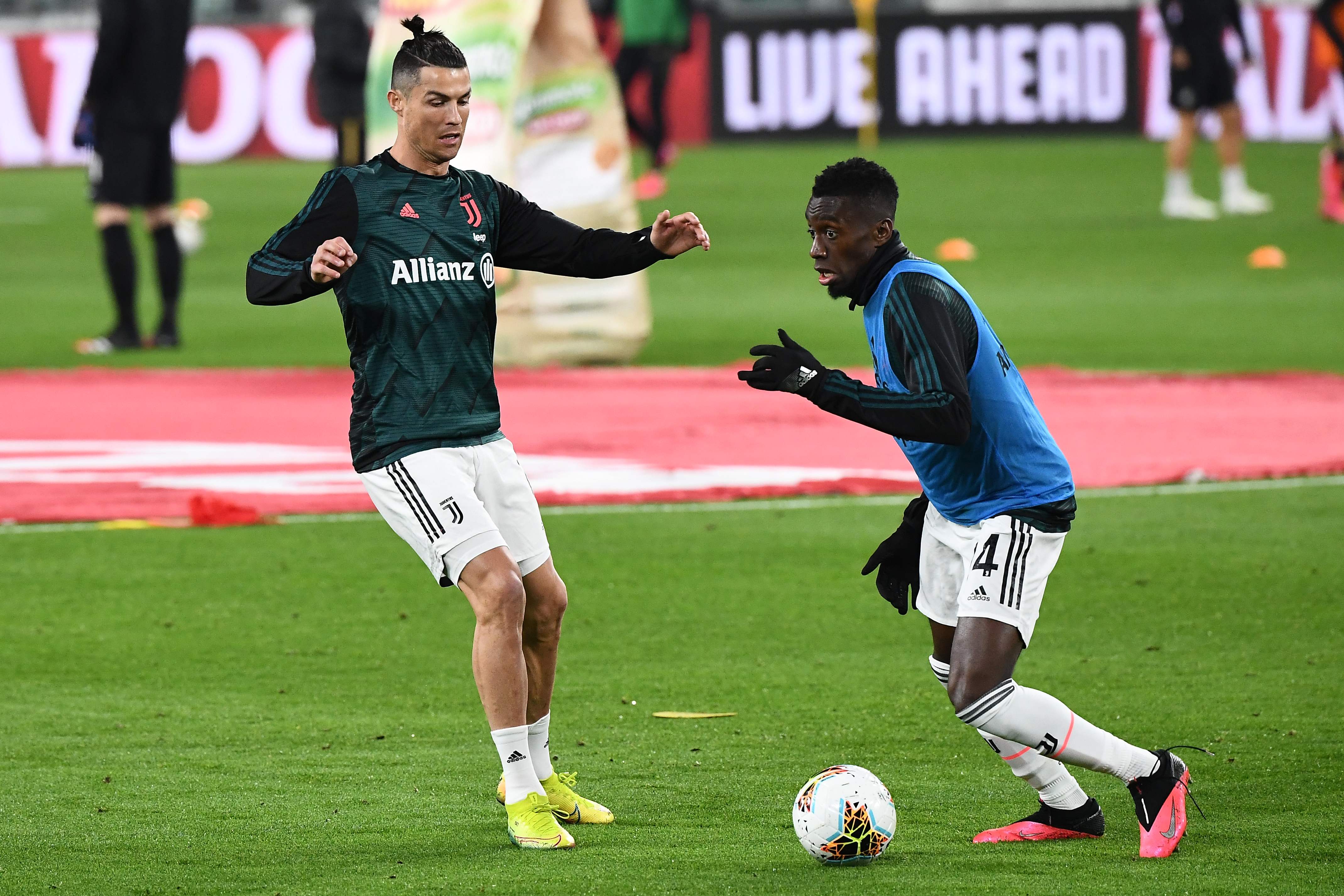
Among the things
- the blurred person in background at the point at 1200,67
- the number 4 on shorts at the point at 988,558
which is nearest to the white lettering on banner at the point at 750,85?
the blurred person in background at the point at 1200,67

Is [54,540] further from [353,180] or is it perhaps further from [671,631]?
[353,180]

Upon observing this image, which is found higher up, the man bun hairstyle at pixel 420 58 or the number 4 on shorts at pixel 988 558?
the man bun hairstyle at pixel 420 58

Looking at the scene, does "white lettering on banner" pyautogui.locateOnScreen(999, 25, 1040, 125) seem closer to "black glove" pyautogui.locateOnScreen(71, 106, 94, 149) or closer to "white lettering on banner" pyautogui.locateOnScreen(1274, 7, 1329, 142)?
"white lettering on banner" pyautogui.locateOnScreen(1274, 7, 1329, 142)

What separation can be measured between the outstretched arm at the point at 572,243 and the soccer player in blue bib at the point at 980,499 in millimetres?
585

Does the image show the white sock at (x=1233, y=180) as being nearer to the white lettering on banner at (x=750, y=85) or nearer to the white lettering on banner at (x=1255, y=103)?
the white lettering on banner at (x=1255, y=103)

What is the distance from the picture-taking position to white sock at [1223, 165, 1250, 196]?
21.9m

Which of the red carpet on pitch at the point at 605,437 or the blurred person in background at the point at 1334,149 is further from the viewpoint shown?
the blurred person in background at the point at 1334,149

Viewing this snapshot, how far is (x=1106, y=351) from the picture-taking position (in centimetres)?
1518

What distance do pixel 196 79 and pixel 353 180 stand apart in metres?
24.2

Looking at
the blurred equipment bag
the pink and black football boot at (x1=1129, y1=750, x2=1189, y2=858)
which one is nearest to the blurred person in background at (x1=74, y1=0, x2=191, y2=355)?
the blurred equipment bag

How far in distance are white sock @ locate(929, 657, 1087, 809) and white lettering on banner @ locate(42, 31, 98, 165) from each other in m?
24.5

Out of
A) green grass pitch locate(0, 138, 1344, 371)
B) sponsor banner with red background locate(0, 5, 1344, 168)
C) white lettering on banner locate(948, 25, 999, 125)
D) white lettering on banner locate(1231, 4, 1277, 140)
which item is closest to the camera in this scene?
green grass pitch locate(0, 138, 1344, 371)

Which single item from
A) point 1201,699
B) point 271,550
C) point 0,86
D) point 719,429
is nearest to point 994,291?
point 719,429

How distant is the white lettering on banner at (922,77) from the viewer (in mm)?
28094
